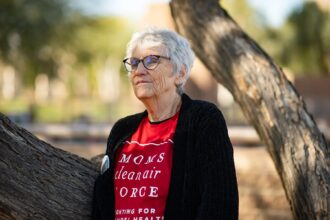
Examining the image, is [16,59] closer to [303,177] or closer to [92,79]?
[303,177]

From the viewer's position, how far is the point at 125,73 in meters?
3.94

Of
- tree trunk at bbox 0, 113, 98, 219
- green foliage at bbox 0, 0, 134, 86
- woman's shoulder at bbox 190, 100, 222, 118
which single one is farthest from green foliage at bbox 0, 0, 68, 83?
→ woman's shoulder at bbox 190, 100, 222, 118

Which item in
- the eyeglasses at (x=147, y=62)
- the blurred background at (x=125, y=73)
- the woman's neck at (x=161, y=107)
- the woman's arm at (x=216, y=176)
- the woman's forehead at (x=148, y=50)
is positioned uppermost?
the blurred background at (x=125, y=73)

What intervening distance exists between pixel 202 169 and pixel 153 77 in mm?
503

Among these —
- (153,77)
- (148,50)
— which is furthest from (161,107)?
(148,50)

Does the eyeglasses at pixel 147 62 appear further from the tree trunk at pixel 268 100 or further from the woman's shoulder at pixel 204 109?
the tree trunk at pixel 268 100

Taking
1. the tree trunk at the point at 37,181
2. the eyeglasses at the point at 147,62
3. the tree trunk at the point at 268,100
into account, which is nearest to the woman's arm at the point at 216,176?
the eyeglasses at the point at 147,62

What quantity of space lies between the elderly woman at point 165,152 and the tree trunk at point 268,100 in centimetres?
105

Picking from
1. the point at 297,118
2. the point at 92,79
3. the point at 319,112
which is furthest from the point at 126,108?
the point at 92,79

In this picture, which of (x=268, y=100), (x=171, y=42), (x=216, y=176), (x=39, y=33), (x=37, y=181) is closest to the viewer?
(x=216, y=176)

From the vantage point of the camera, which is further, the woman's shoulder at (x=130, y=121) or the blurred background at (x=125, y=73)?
the blurred background at (x=125, y=73)

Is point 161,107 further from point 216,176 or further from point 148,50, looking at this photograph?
point 216,176

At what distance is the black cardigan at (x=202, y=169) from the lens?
2.86 m

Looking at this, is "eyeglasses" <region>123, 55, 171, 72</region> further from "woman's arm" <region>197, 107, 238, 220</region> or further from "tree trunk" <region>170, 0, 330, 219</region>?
"tree trunk" <region>170, 0, 330, 219</region>
